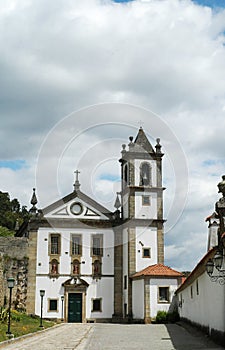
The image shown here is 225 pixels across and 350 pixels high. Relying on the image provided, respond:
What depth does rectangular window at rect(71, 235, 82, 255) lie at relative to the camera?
3731 centimetres

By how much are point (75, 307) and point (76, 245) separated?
453cm

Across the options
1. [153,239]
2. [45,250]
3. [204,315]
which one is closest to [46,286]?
[45,250]

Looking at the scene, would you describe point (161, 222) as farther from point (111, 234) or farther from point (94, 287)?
point (94, 287)

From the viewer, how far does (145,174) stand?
39188 mm

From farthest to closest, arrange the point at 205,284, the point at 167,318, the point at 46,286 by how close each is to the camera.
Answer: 1. the point at 46,286
2. the point at 167,318
3. the point at 205,284

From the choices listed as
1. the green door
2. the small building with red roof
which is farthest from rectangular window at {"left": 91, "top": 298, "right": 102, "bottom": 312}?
the small building with red roof

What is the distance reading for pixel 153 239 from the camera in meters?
37.2

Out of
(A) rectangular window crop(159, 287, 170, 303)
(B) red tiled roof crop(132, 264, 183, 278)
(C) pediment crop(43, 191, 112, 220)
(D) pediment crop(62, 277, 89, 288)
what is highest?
(C) pediment crop(43, 191, 112, 220)

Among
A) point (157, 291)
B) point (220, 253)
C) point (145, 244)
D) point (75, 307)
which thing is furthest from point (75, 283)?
point (220, 253)

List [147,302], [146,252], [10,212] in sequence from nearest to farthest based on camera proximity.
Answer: [147,302] < [146,252] < [10,212]

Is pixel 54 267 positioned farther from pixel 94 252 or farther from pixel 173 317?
pixel 173 317

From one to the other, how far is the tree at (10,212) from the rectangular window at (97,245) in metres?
33.2

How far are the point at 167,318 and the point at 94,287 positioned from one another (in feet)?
22.5

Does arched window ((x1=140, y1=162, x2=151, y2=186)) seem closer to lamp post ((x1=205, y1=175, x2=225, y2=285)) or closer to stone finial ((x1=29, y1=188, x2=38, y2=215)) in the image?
stone finial ((x1=29, y1=188, x2=38, y2=215))
